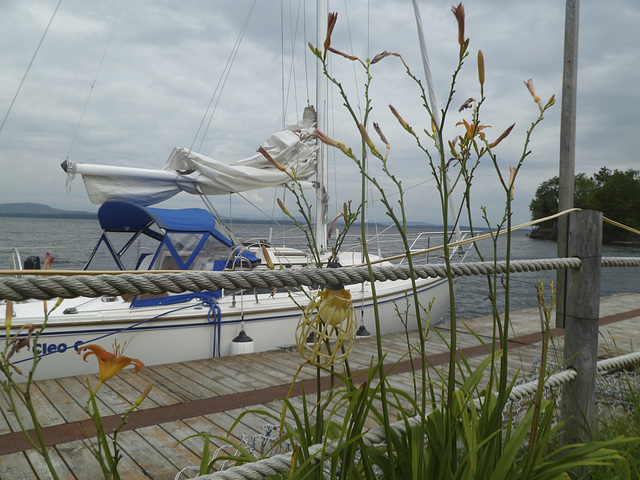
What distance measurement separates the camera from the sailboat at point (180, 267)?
16.4 feet

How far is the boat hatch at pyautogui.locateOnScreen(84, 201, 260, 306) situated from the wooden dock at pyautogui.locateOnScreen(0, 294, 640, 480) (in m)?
1.75

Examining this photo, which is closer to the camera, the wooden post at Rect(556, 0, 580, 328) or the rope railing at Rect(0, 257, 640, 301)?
the rope railing at Rect(0, 257, 640, 301)

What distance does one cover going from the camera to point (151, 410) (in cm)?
330

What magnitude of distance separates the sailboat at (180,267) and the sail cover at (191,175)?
0.05 ft

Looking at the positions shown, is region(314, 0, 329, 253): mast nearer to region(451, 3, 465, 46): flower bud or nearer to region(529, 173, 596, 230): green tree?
region(451, 3, 465, 46): flower bud

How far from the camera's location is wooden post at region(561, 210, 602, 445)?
5.53 ft

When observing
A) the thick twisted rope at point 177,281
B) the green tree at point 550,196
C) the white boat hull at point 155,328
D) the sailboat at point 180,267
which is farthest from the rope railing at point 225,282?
the green tree at point 550,196

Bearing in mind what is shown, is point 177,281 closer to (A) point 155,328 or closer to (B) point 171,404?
(B) point 171,404

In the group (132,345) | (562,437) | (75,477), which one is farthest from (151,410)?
(562,437)

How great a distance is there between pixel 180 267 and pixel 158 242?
0.97 metres

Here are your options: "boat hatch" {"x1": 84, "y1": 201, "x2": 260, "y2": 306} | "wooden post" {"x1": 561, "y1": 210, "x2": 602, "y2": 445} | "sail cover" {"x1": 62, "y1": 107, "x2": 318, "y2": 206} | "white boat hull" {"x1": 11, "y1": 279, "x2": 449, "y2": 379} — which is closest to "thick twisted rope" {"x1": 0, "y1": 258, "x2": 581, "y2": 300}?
"wooden post" {"x1": 561, "y1": 210, "x2": 602, "y2": 445}

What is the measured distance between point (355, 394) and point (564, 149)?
471cm

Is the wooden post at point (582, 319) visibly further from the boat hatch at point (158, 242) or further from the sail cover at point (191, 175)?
the sail cover at point (191, 175)

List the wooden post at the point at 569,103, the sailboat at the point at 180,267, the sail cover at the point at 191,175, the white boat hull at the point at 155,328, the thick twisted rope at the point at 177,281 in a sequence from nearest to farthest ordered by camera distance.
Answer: the thick twisted rope at the point at 177,281 < the wooden post at the point at 569,103 < the white boat hull at the point at 155,328 < the sailboat at the point at 180,267 < the sail cover at the point at 191,175
